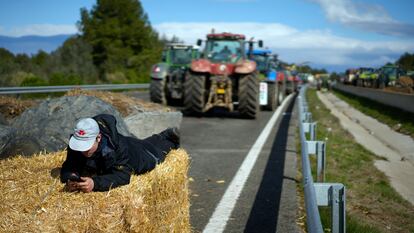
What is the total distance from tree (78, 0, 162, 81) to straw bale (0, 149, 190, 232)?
5532cm

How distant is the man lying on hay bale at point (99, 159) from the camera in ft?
11.4

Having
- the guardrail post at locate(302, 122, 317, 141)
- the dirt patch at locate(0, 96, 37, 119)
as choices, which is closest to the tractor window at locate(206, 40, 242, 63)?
the guardrail post at locate(302, 122, 317, 141)

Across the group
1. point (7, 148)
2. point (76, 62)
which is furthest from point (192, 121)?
point (76, 62)

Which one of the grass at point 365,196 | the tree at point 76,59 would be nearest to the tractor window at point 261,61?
the grass at point 365,196

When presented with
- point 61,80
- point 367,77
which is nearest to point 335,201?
point 61,80

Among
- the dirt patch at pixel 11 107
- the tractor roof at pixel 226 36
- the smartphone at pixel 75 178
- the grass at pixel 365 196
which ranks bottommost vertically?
the grass at pixel 365 196

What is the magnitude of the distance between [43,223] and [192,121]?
12.2 metres

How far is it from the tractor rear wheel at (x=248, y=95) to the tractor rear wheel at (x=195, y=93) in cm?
119

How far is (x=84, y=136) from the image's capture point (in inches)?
136

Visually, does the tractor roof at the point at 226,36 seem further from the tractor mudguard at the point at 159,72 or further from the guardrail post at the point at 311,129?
the guardrail post at the point at 311,129

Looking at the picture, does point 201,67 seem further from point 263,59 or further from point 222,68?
point 263,59

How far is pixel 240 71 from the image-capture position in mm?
16031

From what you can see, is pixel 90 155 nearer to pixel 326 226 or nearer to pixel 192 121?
pixel 326 226

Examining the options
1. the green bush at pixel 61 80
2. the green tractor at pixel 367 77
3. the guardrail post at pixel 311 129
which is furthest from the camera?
the green tractor at pixel 367 77
